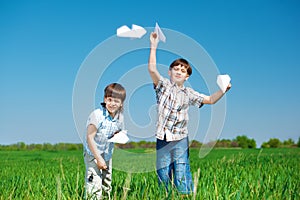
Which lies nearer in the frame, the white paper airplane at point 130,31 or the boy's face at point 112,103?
the white paper airplane at point 130,31

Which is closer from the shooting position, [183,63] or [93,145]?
[93,145]

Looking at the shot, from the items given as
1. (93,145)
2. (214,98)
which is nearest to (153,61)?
(214,98)

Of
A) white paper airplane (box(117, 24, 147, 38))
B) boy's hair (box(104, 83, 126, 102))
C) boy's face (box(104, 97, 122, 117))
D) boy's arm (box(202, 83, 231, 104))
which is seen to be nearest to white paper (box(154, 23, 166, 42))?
white paper airplane (box(117, 24, 147, 38))

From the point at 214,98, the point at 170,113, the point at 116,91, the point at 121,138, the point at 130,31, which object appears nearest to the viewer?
the point at 130,31

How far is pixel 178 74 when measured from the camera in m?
4.26

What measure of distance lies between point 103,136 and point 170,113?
709 mm

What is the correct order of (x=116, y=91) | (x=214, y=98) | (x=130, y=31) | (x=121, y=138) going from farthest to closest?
1. (x=214, y=98)
2. (x=116, y=91)
3. (x=121, y=138)
4. (x=130, y=31)

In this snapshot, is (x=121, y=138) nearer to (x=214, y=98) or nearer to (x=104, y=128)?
(x=104, y=128)

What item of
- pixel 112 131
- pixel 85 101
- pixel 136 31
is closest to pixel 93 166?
pixel 112 131

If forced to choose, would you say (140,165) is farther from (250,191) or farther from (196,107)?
(250,191)

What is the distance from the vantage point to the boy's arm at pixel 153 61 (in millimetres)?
3918

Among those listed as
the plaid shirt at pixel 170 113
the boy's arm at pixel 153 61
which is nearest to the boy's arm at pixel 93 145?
the plaid shirt at pixel 170 113

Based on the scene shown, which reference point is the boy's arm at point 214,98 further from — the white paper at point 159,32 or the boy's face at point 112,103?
the boy's face at point 112,103

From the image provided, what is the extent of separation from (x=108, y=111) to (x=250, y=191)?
5.00 ft
